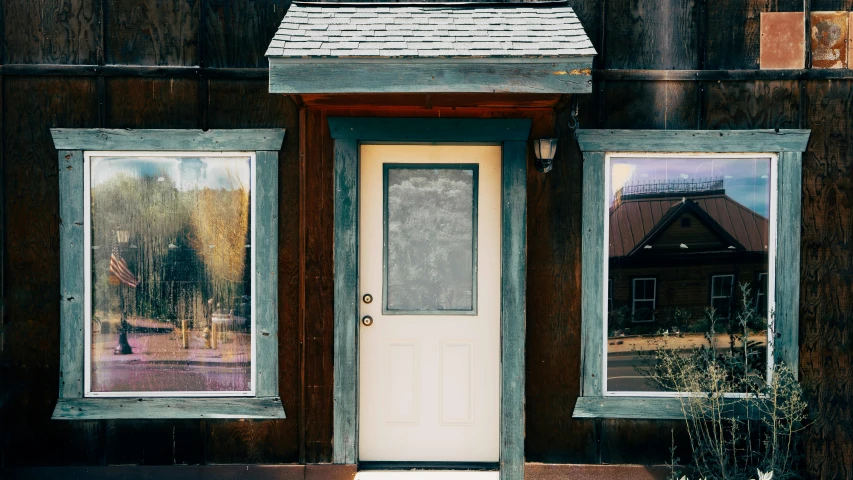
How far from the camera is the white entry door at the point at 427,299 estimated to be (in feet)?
15.0

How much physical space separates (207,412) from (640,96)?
381cm

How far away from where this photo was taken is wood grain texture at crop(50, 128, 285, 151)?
175 inches

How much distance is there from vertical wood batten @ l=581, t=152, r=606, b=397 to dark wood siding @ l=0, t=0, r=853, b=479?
0.07 metres

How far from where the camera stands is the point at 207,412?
14.8 feet

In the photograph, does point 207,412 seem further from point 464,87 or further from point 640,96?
point 640,96

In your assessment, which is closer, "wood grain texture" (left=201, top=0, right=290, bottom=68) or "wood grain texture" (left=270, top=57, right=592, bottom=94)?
"wood grain texture" (left=270, top=57, right=592, bottom=94)

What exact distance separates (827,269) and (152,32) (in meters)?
5.06

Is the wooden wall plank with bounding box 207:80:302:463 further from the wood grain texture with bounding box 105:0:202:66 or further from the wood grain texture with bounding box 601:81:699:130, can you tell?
the wood grain texture with bounding box 601:81:699:130

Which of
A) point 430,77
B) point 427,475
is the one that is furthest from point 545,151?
point 427,475

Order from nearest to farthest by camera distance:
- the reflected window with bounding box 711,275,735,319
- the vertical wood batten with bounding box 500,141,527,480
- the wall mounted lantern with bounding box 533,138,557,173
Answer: the wall mounted lantern with bounding box 533,138,557,173 → the vertical wood batten with bounding box 500,141,527,480 → the reflected window with bounding box 711,275,735,319

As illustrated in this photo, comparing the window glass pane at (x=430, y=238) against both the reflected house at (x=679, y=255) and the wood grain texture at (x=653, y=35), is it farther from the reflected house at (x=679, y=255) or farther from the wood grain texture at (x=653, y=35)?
the wood grain texture at (x=653, y=35)

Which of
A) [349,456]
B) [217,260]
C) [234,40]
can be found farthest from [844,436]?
[234,40]

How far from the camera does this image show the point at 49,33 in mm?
4469

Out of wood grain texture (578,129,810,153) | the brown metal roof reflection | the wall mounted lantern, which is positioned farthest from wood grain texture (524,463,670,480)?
wood grain texture (578,129,810,153)
